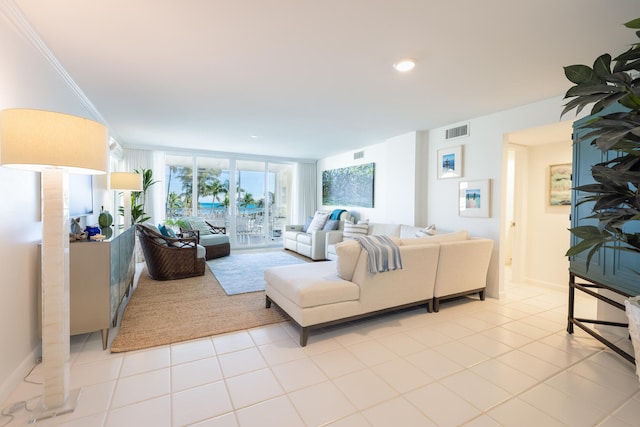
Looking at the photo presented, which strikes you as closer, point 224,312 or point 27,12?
point 27,12

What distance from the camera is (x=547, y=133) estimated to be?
3.69 meters

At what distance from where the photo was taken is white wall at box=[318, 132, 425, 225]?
4.77m

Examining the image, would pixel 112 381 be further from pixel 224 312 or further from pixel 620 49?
pixel 620 49

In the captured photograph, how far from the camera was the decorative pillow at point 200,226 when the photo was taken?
19.8 feet

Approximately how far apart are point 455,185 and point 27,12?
15.4ft

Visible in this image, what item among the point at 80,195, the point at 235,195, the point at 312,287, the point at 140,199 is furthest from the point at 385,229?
the point at 140,199

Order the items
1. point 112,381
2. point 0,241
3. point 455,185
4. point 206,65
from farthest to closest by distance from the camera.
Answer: point 455,185
point 206,65
point 112,381
point 0,241

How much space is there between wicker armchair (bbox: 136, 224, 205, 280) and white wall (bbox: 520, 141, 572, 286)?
5334mm

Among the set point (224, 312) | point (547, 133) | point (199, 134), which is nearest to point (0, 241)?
point (224, 312)

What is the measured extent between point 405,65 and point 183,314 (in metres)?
3.29

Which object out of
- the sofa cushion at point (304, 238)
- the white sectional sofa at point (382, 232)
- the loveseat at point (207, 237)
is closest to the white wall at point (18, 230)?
the white sectional sofa at point (382, 232)

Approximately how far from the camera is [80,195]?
327 centimetres

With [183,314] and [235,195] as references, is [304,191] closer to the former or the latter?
[235,195]

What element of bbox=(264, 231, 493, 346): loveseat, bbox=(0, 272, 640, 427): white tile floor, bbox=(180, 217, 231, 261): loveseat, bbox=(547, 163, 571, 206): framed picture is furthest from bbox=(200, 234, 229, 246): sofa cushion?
bbox=(547, 163, 571, 206): framed picture
